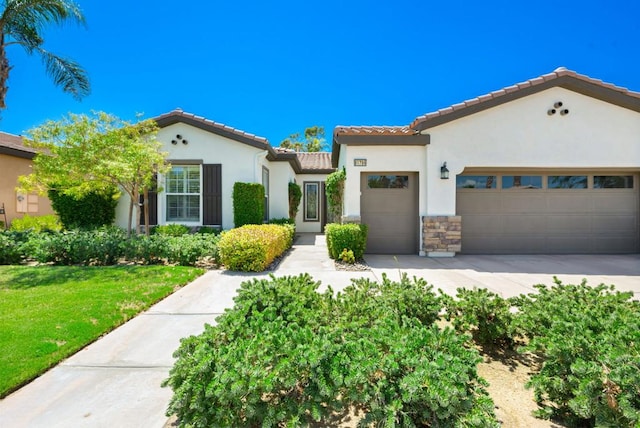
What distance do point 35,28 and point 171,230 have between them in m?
6.54

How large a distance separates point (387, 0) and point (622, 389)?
985 centimetres

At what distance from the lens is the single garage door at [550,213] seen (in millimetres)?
9039

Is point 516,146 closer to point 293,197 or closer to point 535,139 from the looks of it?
point 535,139

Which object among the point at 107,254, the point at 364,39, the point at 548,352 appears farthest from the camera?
the point at 364,39

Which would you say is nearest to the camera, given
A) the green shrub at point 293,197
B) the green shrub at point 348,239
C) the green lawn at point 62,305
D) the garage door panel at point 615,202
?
the green lawn at point 62,305

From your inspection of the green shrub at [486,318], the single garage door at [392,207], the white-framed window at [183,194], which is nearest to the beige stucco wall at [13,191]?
the white-framed window at [183,194]

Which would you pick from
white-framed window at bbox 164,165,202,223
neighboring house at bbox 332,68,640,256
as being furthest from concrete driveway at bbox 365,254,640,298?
white-framed window at bbox 164,165,202,223

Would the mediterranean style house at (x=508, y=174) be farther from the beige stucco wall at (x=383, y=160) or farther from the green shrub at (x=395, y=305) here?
the green shrub at (x=395, y=305)

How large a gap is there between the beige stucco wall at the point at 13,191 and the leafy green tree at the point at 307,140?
21.5 m

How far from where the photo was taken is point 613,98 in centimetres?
830

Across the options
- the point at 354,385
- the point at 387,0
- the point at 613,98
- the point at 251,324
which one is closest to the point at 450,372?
the point at 354,385

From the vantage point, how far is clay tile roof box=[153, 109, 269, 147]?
10273 mm

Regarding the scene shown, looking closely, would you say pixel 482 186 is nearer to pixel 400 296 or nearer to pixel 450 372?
pixel 400 296

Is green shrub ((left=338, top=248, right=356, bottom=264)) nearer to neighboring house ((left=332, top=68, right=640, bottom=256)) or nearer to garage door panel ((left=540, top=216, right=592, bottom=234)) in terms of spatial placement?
neighboring house ((left=332, top=68, right=640, bottom=256))
